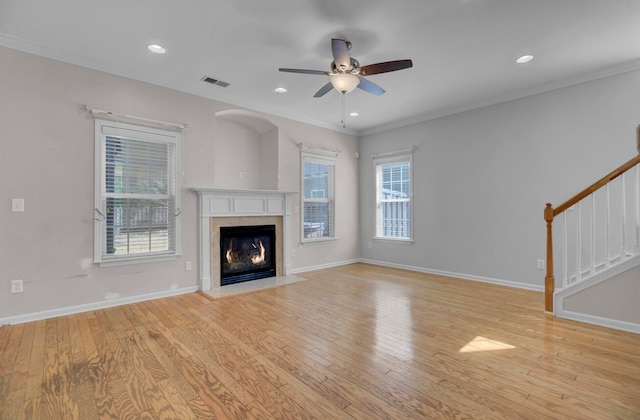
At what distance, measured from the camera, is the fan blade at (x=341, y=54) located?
8.75 feet

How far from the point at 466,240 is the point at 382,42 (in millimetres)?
3474

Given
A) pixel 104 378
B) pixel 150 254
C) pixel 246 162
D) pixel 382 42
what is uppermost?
pixel 382 42

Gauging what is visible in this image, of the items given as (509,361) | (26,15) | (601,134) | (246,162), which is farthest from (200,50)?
(601,134)

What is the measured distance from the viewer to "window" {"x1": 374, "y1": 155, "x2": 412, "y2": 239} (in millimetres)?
6012

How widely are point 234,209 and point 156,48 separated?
7.66ft

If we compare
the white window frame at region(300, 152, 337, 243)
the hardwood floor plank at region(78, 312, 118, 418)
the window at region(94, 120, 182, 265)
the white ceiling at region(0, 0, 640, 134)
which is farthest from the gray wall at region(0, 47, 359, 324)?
the white window frame at region(300, 152, 337, 243)

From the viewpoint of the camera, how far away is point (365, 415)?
67.6 inches

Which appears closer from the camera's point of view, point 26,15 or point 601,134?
point 26,15

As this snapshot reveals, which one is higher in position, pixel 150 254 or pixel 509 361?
pixel 150 254

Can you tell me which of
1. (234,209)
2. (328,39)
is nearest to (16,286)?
(234,209)

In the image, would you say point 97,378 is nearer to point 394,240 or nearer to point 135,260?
point 135,260

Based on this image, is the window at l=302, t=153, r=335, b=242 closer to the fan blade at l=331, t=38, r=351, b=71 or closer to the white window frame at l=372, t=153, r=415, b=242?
the white window frame at l=372, t=153, r=415, b=242

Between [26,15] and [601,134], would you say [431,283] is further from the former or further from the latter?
[26,15]

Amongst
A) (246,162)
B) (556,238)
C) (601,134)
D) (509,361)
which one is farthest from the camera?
(246,162)
